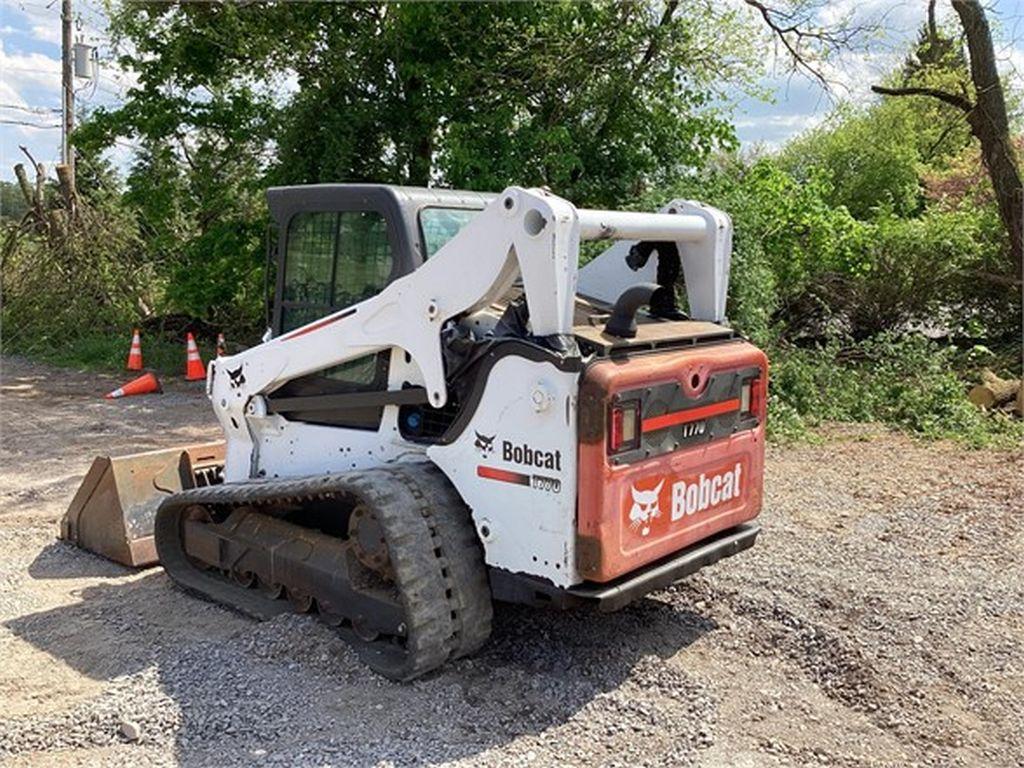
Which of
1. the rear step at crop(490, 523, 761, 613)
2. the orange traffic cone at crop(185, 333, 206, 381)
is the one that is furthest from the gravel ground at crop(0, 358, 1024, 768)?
the orange traffic cone at crop(185, 333, 206, 381)

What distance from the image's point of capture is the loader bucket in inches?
Result: 217

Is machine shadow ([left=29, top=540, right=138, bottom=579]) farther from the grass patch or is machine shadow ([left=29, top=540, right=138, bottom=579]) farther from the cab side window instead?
the grass patch

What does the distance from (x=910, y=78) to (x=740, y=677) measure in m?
12.4

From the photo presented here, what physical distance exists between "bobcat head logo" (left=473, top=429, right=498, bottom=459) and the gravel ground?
0.93m

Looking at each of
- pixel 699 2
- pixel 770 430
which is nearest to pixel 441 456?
pixel 770 430

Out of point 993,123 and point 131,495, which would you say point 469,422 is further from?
point 993,123

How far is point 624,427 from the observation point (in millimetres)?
3693

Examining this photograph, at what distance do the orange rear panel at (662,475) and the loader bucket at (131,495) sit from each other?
295cm

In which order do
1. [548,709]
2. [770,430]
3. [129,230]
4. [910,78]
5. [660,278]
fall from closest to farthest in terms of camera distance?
[548,709], [660,278], [770,430], [910,78], [129,230]

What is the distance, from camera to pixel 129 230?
15.6 metres

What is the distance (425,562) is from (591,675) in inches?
35.4

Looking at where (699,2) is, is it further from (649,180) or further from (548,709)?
(548,709)

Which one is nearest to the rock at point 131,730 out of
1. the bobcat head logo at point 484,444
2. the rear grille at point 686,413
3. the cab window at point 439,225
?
the bobcat head logo at point 484,444

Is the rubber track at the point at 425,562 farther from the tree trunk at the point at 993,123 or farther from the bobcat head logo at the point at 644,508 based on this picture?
the tree trunk at the point at 993,123
